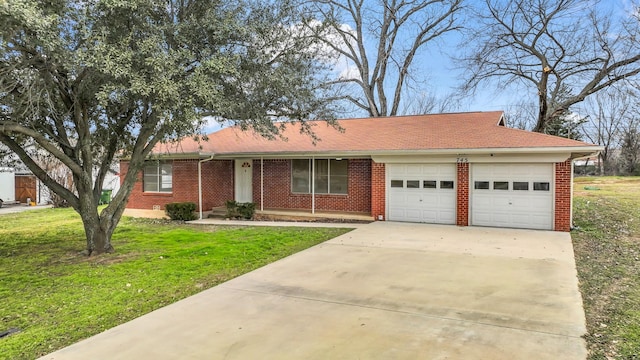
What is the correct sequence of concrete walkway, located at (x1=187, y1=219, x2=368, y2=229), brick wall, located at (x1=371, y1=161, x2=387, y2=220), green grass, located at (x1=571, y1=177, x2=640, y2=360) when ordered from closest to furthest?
A: green grass, located at (x1=571, y1=177, x2=640, y2=360) → concrete walkway, located at (x1=187, y1=219, x2=368, y2=229) → brick wall, located at (x1=371, y1=161, x2=387, y2=220)

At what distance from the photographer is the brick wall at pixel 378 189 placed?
13742mm

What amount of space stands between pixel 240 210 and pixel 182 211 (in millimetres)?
2192

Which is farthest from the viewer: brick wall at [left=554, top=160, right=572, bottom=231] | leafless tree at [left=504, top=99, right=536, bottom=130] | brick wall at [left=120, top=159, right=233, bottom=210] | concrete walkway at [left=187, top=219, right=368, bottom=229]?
leafless tree at [left=504, top=99, right=536, bottom=130]

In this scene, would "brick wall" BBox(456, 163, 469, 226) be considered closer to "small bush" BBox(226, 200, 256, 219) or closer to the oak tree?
the oak tree

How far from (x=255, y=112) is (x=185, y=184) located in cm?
821

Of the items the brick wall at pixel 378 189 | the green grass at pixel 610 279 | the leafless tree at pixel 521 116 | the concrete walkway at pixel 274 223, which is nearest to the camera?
the green grass at pixel 610 279

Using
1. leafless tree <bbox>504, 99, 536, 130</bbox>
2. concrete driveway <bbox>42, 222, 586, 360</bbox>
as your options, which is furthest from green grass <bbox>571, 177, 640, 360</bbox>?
leafless tree <bbox>504, 99, 536, 130</bbox>

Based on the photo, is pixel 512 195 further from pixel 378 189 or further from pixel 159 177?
pixel 159 177

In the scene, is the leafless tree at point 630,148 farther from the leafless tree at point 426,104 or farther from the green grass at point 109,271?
the green grass at point 109,271

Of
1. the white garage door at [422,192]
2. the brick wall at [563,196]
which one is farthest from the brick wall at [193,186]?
the brick wall at [563,196]

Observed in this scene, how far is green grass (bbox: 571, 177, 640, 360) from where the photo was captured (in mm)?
4172

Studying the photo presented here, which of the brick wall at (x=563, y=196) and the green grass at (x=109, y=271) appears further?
the brick wall at (x=563, y=196)

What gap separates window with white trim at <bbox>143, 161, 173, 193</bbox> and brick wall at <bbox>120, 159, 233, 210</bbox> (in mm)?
217

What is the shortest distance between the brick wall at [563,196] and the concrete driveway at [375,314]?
12.2ft
